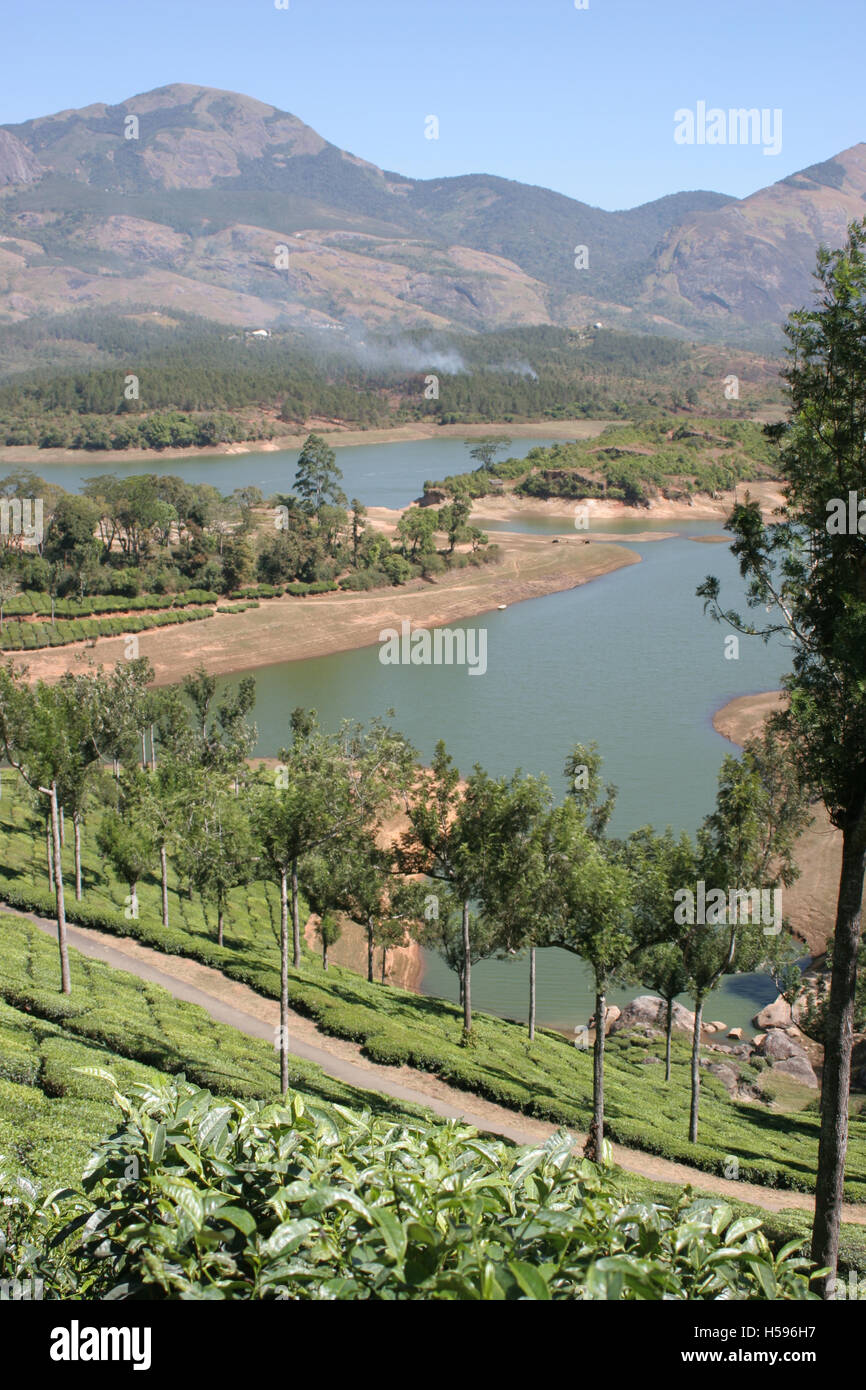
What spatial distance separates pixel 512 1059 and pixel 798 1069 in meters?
7.30

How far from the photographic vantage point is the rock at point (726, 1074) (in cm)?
2061

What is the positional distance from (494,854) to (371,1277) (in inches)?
568

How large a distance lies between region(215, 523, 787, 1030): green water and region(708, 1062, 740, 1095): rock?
294 cm

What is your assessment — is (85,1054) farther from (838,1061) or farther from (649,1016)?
(649,1016)

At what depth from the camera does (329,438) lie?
139 meters

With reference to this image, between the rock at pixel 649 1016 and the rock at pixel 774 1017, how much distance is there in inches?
56.4

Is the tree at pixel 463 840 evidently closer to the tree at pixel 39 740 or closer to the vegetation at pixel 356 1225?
the tree at pixel 39 740

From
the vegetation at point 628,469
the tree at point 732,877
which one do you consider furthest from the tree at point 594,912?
the vegetation at point 628,469

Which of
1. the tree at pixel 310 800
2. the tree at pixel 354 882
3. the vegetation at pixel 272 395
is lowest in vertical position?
the tree at pixel 354 882

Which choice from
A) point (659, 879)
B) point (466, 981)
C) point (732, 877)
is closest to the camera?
point (732, 877)

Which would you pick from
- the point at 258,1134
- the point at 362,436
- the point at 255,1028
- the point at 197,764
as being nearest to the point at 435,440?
the point at 362,436

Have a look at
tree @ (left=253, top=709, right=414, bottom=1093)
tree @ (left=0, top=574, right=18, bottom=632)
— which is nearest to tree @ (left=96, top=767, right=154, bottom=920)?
tree @ (left=253, top=709, right=414, bottom=1093)

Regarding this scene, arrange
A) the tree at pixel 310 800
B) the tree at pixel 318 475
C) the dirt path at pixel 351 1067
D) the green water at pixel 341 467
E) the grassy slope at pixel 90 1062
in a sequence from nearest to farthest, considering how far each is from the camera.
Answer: the grassy slope at pixel 90 1062 < the tree at pixel 310 800 < the dirt path at pixel 351 1067 < the tree at pixel 318 475 < the green water at pixel 341 467

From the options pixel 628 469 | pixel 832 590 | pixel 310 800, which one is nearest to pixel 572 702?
pixel 310 800
